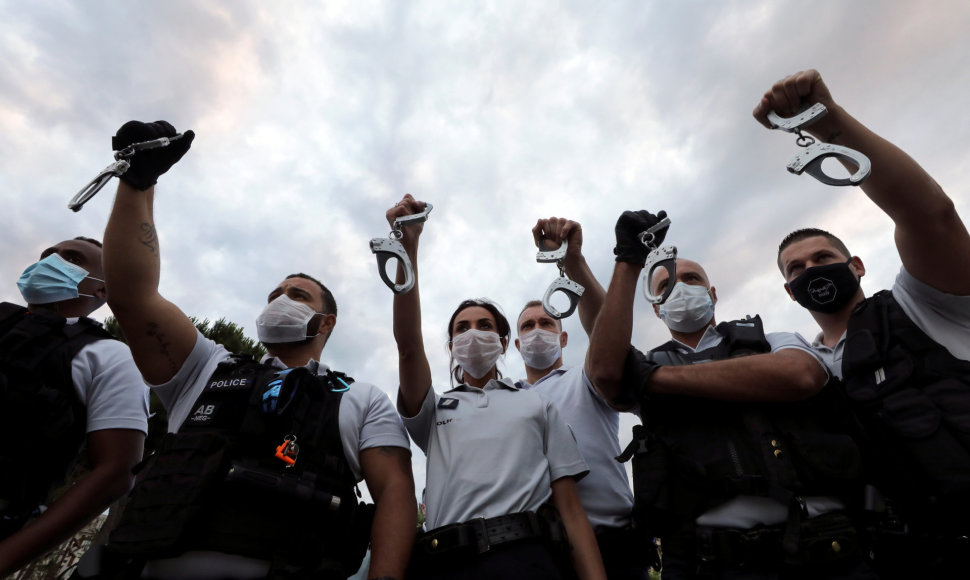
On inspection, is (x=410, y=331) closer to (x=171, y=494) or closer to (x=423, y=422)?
(x=423, y=422)

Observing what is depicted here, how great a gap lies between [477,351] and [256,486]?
174cm

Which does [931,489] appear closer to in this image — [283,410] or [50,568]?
[283,410]

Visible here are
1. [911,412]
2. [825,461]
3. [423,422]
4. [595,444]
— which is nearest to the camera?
[825,461]

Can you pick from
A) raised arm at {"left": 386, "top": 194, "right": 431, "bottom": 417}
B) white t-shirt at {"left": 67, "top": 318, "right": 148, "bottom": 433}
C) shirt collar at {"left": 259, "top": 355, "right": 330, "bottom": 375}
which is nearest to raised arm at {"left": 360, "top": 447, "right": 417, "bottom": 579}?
raised arm at {"left": 386, "top": 194, "right": 431, "bottom": 417}

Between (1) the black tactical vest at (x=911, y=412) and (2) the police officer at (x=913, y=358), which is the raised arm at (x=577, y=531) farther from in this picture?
(1) the black tactical vest at (x=911, y=412)

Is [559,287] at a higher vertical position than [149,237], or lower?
lower

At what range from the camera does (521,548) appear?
2.54m

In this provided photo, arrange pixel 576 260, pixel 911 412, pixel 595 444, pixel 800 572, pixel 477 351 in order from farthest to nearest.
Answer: pixel 576 260, pixel 477 351, pixel 595 444, pixel 911 412, pixel 800 572

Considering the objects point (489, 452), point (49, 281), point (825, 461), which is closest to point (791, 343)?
point (825, 461)

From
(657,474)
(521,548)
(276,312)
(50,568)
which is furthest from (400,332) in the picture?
(50,568)

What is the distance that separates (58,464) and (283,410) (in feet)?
5.99

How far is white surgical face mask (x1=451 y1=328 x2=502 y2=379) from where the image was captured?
3.70m

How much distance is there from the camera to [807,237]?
3.81 meters

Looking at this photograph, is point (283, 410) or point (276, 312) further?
point (276, 312)
